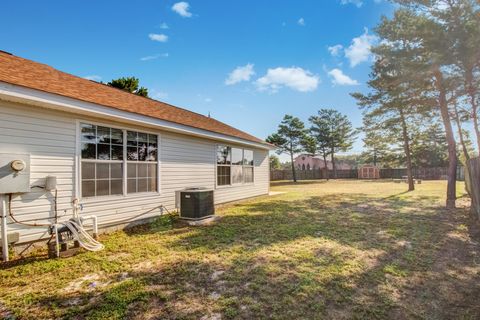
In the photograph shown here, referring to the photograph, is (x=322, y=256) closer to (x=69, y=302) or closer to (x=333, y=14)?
(x=69, y=302)

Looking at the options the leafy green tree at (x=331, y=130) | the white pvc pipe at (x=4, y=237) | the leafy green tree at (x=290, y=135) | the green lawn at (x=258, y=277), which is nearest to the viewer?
the green lawn at (x=258, y=277)

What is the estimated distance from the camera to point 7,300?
108 inches

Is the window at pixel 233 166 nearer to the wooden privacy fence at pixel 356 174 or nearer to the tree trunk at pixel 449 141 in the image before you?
the tree trunk at pixel 449 141

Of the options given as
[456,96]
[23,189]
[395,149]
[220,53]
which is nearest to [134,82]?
[220,53]

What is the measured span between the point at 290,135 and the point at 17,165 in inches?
1154

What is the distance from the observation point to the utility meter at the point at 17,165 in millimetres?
4043

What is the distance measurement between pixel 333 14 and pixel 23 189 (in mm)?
10936

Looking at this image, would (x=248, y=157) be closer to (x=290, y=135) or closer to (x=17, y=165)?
(x=17, y=165)

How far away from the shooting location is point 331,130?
34.0 meters

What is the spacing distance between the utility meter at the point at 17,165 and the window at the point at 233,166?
5.95 meters

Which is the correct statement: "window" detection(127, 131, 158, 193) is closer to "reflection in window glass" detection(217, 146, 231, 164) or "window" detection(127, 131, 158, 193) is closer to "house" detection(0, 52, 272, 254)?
"house" detection(0, 52, 272, 254)

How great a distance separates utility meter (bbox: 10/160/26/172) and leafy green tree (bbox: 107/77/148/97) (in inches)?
494

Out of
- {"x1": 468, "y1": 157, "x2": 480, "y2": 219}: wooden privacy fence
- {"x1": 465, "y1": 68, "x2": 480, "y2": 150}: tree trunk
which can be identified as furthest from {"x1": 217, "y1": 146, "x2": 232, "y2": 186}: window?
{"x1": 465, "y1": 68, "x2": 480, "y2": 150}: tree trunk

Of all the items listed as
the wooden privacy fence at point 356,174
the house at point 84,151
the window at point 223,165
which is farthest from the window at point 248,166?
the wooden privacy fence at point 356,174
